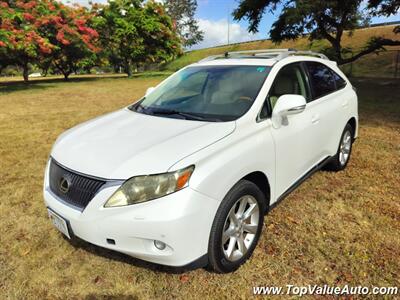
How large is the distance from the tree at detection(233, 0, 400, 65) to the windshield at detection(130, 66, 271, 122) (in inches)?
473

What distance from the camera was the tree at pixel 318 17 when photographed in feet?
46.1

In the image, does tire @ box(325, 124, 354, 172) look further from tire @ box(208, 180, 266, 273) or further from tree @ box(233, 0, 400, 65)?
tree @ box(233, 0, 400, 65)

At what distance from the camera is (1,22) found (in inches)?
609

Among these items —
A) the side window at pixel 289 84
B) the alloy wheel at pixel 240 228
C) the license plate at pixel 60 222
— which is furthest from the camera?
the side window at pixel 289 84

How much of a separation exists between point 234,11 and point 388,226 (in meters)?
17.2

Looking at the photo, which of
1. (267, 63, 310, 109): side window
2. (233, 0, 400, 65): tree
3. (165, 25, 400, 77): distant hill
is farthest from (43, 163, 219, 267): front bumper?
(165, 25, 400, 77): distant hill

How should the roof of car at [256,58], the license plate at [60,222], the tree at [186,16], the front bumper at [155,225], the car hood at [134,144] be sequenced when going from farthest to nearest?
the tree at [186,16]
the roof of car at [256,58]
the license plate at [60,222]
the car hood at [134,144]
the front bumper at [155,225]

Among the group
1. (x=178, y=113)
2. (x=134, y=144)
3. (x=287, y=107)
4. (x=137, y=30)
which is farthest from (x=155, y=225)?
(x=137, y=30)

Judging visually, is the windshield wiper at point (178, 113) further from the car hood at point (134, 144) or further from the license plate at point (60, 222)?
the license plate at point (60, 222)

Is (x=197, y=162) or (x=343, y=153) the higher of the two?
(x=197, y=162)

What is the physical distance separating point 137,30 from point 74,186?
26.9 m

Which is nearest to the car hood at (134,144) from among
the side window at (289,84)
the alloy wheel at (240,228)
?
the alloy wheel at (240,228)

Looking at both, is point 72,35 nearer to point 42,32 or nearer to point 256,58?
point 42,32

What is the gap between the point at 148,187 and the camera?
2.13m
